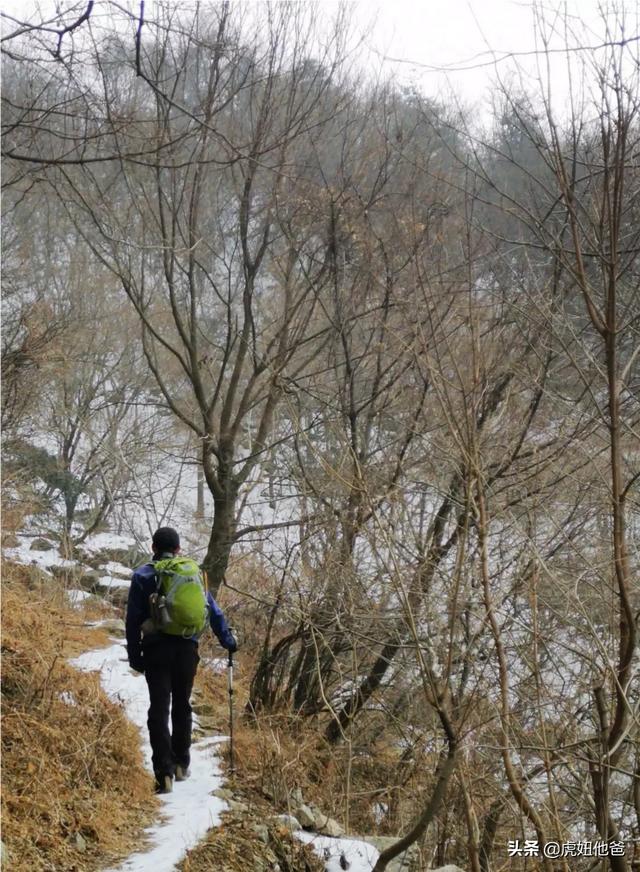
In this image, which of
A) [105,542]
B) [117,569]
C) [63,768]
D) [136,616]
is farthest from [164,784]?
[105,542]

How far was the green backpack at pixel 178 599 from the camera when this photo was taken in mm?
5453

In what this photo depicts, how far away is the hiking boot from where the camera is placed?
19.5 ft

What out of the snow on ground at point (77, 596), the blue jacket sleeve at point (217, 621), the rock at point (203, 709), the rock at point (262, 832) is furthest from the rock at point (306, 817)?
the snow on ground at point (77, 596)

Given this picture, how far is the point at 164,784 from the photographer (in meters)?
5.95

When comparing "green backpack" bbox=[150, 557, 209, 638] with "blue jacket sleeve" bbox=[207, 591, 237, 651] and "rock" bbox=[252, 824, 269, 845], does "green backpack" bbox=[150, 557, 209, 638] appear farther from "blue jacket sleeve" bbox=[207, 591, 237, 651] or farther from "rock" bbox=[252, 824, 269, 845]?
"rock" bbox=[252, 824, 269, 845]

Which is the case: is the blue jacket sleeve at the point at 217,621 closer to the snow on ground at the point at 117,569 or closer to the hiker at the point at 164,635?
the hiker at the point at 164,635

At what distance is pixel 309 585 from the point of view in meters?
7.63

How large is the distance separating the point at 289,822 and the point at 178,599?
1744mm

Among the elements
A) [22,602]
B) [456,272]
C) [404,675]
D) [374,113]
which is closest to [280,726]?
[404,675]

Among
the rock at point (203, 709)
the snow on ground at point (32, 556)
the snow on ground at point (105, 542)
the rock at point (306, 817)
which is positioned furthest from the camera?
the snow on ground at point (105, 542)

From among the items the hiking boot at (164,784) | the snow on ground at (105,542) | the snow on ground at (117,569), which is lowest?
the hiking boot at (164,784)

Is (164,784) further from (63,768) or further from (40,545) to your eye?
(40,545)

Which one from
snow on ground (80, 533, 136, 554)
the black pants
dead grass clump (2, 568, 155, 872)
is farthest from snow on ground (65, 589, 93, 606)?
the black pants

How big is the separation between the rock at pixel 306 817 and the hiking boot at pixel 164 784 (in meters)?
0.93
